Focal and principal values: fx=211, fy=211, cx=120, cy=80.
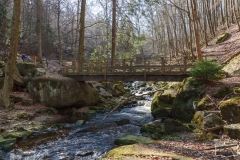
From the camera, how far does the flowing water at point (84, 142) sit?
775 centimetres

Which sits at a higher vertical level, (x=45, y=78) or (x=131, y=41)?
(x=131, y=41)

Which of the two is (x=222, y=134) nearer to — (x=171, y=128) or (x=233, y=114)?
(x=233, y=114)

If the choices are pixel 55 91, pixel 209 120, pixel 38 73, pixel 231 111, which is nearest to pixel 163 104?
pixel 209 120

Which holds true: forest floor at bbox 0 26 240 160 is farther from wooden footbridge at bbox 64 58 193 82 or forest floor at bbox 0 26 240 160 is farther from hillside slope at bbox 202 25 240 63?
hillside slope at bbox 202 25 240 63

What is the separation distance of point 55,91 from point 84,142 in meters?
6.56

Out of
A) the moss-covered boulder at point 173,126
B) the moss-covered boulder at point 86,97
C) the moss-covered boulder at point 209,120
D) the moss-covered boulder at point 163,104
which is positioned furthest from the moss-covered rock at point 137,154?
the moss-covered boulder at point 86,97

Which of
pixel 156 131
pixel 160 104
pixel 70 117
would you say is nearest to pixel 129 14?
pixel 160 104

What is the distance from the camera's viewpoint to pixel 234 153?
19.1 ft

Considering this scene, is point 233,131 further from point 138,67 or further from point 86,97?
point 86,97

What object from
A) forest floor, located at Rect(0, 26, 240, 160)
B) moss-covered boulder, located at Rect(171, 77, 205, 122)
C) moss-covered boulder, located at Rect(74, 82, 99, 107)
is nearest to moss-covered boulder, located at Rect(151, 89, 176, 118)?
moss-covered boulder, located at Rect(171, 77, 205, 122)

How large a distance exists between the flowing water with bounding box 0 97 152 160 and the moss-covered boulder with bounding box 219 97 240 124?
3.97 meters

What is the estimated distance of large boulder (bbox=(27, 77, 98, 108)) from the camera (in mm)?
14828

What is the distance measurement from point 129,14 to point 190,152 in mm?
13423

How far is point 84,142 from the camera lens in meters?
9.27
